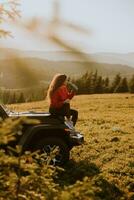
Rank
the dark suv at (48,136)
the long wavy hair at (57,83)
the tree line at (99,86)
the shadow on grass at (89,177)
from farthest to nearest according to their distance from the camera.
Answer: the tree line at (99,86), the long wavy hair at (57,83), the dark suv at (48,136), the shadow on grass at (89,177)

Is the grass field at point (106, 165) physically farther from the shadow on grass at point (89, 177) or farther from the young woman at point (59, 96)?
the young woman at point (59, 96)

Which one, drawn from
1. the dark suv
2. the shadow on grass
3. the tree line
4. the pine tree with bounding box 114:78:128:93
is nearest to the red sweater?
the dark suv

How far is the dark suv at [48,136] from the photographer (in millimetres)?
10336

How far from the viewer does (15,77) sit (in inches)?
69.9

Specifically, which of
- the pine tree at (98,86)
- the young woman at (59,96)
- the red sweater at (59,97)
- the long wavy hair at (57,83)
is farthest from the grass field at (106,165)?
the pine tree at (98,86)

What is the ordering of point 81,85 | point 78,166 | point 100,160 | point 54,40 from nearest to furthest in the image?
point 54,40 < point 78,166 < point 100,160 < point 81,85

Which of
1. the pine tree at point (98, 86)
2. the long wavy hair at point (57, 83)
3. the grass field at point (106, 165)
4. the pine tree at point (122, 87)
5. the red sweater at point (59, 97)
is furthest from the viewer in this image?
the pine tree at point (98, 86)

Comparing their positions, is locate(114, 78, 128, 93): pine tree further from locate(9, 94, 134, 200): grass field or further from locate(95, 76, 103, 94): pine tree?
locate(9, 94, 134, 200): grass field

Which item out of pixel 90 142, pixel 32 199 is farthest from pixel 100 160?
pixel 32 199

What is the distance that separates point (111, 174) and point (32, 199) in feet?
26.5

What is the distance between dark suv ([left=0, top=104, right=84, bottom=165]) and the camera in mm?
10336

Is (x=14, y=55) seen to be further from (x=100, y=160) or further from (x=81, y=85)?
(x=81, y=85)

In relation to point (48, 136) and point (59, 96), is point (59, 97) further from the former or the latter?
point (48, 136)

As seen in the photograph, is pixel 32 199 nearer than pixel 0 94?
No
